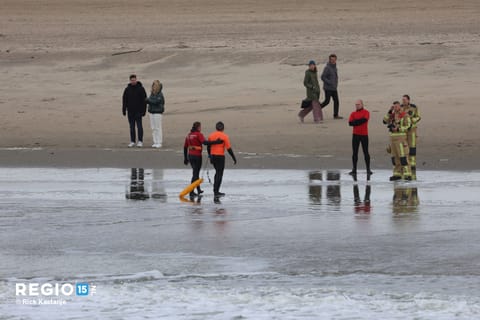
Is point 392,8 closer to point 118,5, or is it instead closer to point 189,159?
point 118,5

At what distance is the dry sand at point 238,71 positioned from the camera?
24.5 meters

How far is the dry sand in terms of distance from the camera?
80.5 feet

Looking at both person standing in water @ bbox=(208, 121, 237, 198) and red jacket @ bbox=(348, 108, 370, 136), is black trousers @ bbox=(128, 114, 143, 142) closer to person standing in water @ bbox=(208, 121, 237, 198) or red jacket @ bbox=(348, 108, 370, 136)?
red jacket @ bbox=(348, 108, 370, 136)

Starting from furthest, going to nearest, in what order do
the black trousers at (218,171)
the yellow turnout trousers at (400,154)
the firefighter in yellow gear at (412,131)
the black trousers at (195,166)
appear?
the firefighter in yellow gear at (412,131) < the yellow turnout trousers at (400,154) < the black trousers at (195,166) < the black trousers at (218,171)

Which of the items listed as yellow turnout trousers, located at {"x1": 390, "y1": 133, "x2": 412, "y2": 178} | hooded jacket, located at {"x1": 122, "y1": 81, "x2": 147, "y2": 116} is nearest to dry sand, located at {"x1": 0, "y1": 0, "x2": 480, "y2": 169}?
hooded jacket, located at {"x1": 122, "y1": 81, "x2": 147, "y2": 116}

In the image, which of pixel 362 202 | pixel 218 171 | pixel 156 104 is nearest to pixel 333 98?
pixel 156 104

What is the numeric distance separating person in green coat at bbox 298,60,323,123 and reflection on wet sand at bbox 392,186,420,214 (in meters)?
7.29

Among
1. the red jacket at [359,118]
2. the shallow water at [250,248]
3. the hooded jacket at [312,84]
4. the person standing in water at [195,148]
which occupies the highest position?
the hooded jacket at [312,84]

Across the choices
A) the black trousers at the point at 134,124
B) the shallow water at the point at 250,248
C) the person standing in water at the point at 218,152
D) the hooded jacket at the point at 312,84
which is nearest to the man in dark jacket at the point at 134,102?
the black trousers at the point at 134,124

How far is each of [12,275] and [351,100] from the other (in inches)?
731

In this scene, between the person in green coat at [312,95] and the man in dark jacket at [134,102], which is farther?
the person in green coat at [312,95]

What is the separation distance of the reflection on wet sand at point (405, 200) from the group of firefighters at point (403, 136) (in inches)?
33.8

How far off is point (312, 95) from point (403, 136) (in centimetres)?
647

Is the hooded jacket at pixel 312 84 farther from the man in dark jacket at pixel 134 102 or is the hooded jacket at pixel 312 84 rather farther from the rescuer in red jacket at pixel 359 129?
the rescuer in red jacket at pixel 359 129
